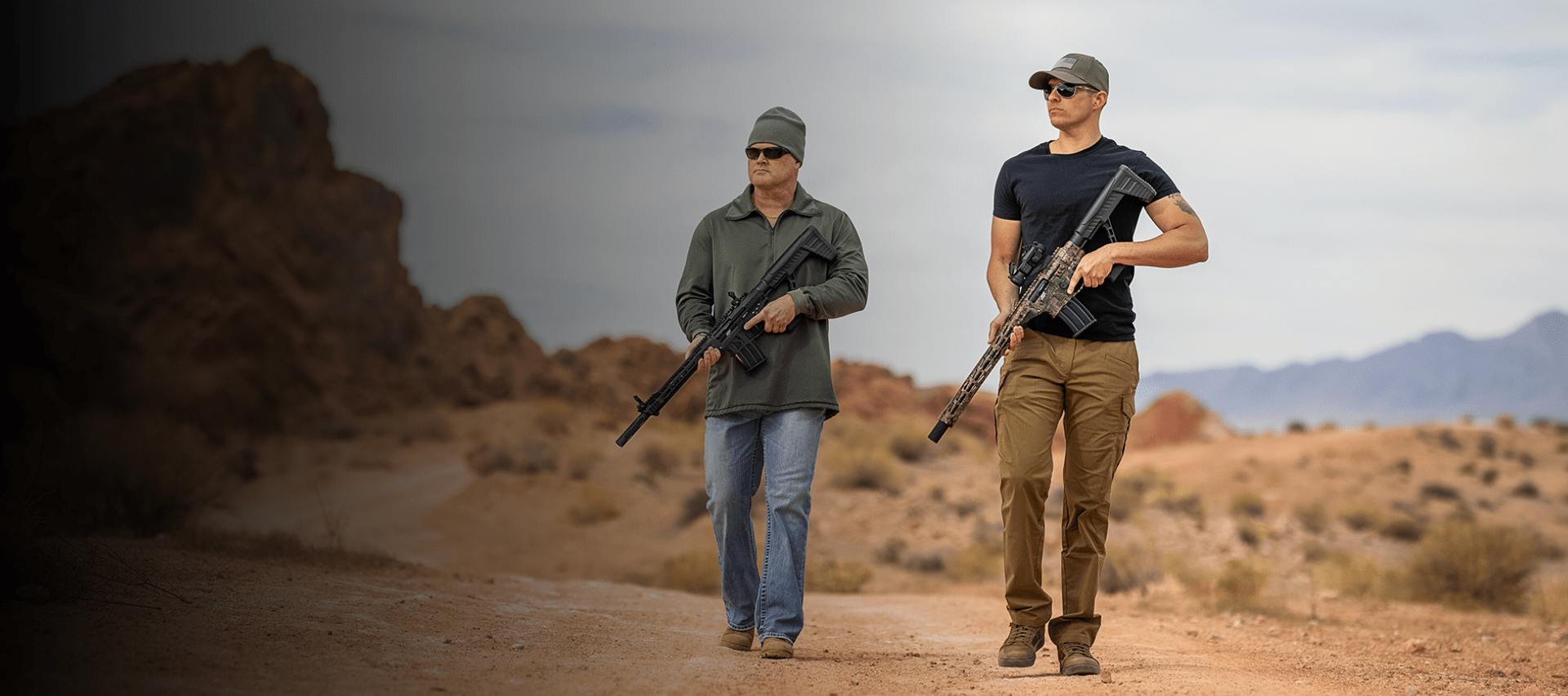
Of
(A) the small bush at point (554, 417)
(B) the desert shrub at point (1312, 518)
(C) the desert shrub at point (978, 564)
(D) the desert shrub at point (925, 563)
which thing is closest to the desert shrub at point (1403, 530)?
(B) the desert shrub at point (1312, 518)

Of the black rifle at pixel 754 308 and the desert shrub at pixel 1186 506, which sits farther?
the desert shrub at pixel 1186 506

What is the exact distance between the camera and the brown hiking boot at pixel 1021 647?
4.61 m

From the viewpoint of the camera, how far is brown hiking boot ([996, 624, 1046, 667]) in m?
4.61

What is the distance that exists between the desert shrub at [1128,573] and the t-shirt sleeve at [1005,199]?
5804 millimetres

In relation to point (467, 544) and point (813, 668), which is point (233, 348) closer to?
point (467, 544)

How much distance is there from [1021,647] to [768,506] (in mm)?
1324

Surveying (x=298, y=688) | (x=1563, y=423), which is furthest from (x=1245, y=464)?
(x=298, y=688)

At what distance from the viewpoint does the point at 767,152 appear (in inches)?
191

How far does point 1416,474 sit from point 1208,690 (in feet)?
89.0

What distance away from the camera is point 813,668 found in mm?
4504

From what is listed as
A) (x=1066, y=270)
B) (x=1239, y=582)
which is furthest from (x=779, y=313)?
(x=1239, y=582)

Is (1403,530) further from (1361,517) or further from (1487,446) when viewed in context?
(1487,446)

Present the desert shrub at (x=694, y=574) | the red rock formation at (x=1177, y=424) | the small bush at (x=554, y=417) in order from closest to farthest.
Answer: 1. the desert shrub at (x=694, y=574)
2. the small bush at (x=554, y=417)
3. the red rock formation at (x=1177, y=424)

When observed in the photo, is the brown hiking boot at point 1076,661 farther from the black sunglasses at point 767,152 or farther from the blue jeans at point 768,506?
the black sunglasses at point 767,152
